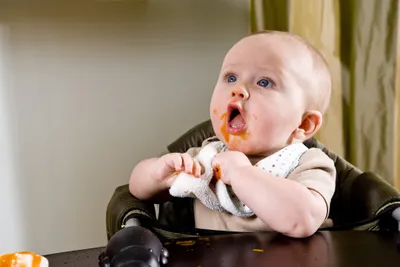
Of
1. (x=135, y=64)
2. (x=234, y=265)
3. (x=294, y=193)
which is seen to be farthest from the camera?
(x=135, y=64)

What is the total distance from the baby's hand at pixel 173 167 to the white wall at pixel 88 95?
578mm

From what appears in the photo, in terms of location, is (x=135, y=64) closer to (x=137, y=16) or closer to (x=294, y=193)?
(x=137, y=16)

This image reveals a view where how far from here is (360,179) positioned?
1114mm

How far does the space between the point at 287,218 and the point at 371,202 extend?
9.0 inches

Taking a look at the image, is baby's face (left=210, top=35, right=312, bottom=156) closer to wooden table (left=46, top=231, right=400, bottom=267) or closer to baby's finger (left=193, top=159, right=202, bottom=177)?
baby's finger (left=193, top=159, right=202, bottom=177)

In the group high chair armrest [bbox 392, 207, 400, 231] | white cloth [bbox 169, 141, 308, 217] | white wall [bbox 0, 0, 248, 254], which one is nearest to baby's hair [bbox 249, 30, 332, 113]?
white cloth [bbox 169, 141, 308, 217]

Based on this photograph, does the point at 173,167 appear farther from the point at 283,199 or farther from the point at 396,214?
the point at 396,214

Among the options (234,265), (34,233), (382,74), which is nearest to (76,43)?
(34,233)

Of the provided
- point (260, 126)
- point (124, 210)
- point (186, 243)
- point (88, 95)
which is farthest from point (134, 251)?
point (88, 95)

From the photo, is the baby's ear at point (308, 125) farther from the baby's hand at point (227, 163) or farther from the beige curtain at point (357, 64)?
the beige curtain at point (357, 64)

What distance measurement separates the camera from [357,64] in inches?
58.0

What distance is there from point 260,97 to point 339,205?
1.00ft

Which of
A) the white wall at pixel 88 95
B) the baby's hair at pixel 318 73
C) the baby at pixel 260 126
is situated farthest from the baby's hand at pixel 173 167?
the white wall at pixel 88 95

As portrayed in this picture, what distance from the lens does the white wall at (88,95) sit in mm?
1481
